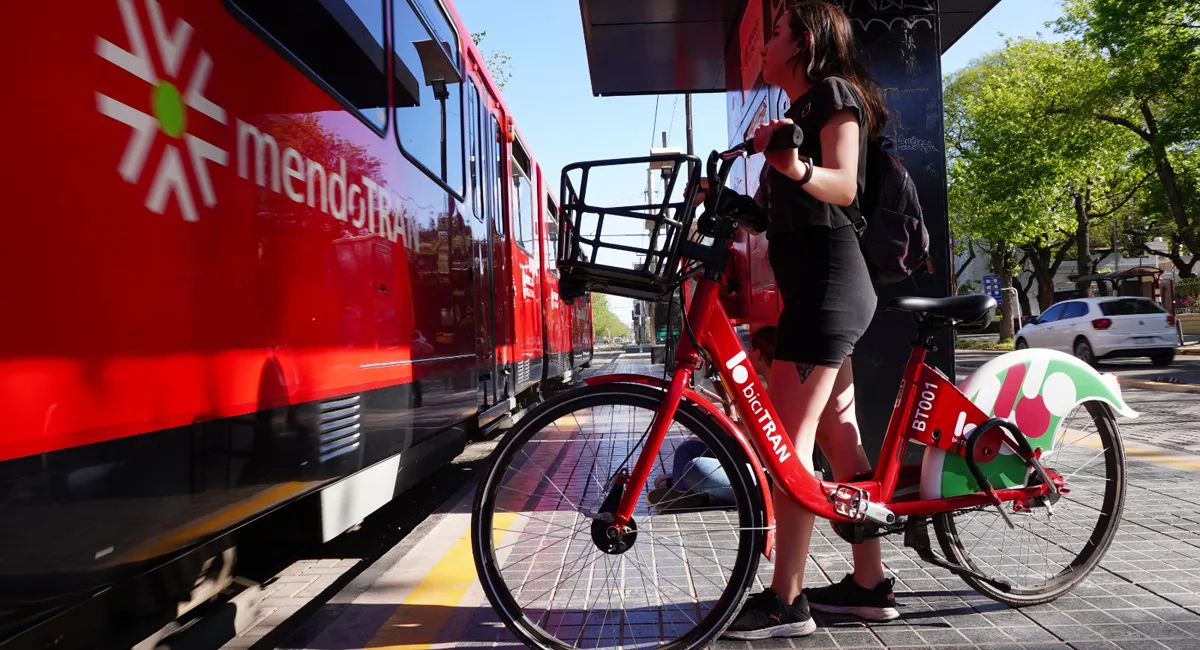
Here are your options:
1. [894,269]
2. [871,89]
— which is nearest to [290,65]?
[871,89]

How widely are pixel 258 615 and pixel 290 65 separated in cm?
206

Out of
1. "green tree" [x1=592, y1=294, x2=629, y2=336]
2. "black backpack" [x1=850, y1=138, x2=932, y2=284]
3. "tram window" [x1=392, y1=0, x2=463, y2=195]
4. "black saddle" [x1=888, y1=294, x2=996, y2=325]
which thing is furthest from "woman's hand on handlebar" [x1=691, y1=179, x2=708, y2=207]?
"green tree" [x1=592, y1=294, x2=629, y2=336]

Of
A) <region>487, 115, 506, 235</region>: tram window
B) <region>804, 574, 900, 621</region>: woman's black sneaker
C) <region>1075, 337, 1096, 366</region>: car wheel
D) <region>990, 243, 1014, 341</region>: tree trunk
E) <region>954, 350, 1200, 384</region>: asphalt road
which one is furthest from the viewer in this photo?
<region>990, 243, 1014, 341</region>: tree trunk

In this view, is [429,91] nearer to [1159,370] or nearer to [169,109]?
[169,109]

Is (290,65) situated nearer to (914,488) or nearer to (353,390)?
(353,390)

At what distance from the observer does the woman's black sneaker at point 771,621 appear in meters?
2.64

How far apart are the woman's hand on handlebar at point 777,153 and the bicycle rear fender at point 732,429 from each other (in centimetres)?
66

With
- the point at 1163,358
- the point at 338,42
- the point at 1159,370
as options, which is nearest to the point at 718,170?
the point at 338,42

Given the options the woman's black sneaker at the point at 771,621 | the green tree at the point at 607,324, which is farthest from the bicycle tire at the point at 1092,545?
the green tree at the point at 607,324

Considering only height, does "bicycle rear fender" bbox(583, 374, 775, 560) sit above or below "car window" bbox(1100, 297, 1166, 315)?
below

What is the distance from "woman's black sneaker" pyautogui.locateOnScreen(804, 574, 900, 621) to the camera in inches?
111

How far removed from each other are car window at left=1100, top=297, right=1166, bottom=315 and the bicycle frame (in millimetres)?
17125

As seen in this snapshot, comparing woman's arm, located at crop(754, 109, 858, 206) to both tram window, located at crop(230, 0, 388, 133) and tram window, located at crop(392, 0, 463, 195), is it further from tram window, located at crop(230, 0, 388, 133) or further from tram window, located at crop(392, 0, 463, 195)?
tram window, located at crop(392, 0, 463, 195)

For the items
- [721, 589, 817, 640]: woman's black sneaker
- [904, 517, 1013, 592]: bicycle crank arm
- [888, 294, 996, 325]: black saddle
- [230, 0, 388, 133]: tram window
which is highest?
[230, 0, 388, 133]: tram window
